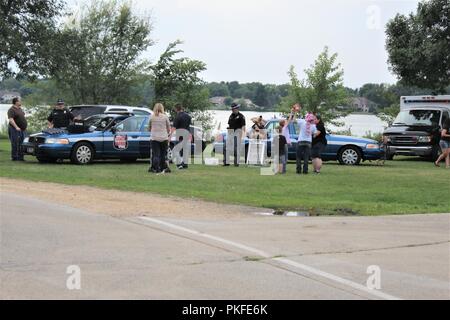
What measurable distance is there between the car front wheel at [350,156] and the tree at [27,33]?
10.9 meters

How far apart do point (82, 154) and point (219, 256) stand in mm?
11839

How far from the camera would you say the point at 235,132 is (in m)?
→ 19.3

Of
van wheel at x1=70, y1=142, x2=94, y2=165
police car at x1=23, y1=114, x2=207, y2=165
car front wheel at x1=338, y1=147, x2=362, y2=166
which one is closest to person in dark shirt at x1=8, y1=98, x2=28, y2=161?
police car at x1=23, y1=114, x2=207, y2=165

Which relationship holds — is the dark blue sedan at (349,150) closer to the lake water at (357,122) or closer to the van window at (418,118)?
the van window at (418,118)

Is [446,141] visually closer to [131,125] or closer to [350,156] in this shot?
[350,156]

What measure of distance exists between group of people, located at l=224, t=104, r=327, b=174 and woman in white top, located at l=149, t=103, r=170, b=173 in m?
2.99

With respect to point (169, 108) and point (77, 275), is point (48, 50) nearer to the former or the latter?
point (169, 108)

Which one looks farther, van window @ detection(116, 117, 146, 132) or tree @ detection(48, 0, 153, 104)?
tree @ detection(48, 0, 153, 104)

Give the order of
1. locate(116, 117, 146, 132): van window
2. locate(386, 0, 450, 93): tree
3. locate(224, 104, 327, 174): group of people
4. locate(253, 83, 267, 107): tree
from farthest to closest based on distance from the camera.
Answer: locate(253, 83, 267, 107): tree < locate(386, 0, 450, 93): tree < locate(116, 117, 146, 132): van window < locate(224, 104, 327, 174): group of people

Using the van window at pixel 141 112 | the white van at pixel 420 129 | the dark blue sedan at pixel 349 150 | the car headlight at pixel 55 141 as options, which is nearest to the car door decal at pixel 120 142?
the car headlight at pixel 55 141

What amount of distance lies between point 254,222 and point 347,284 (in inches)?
136

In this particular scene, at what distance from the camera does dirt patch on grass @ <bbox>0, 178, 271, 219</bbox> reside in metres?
10.2

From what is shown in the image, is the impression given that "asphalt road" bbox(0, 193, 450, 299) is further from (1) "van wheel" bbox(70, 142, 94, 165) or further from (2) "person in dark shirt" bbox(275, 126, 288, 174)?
(1) "van wheel" bbox(70, 142, 94, 165)

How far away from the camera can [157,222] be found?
931cm
